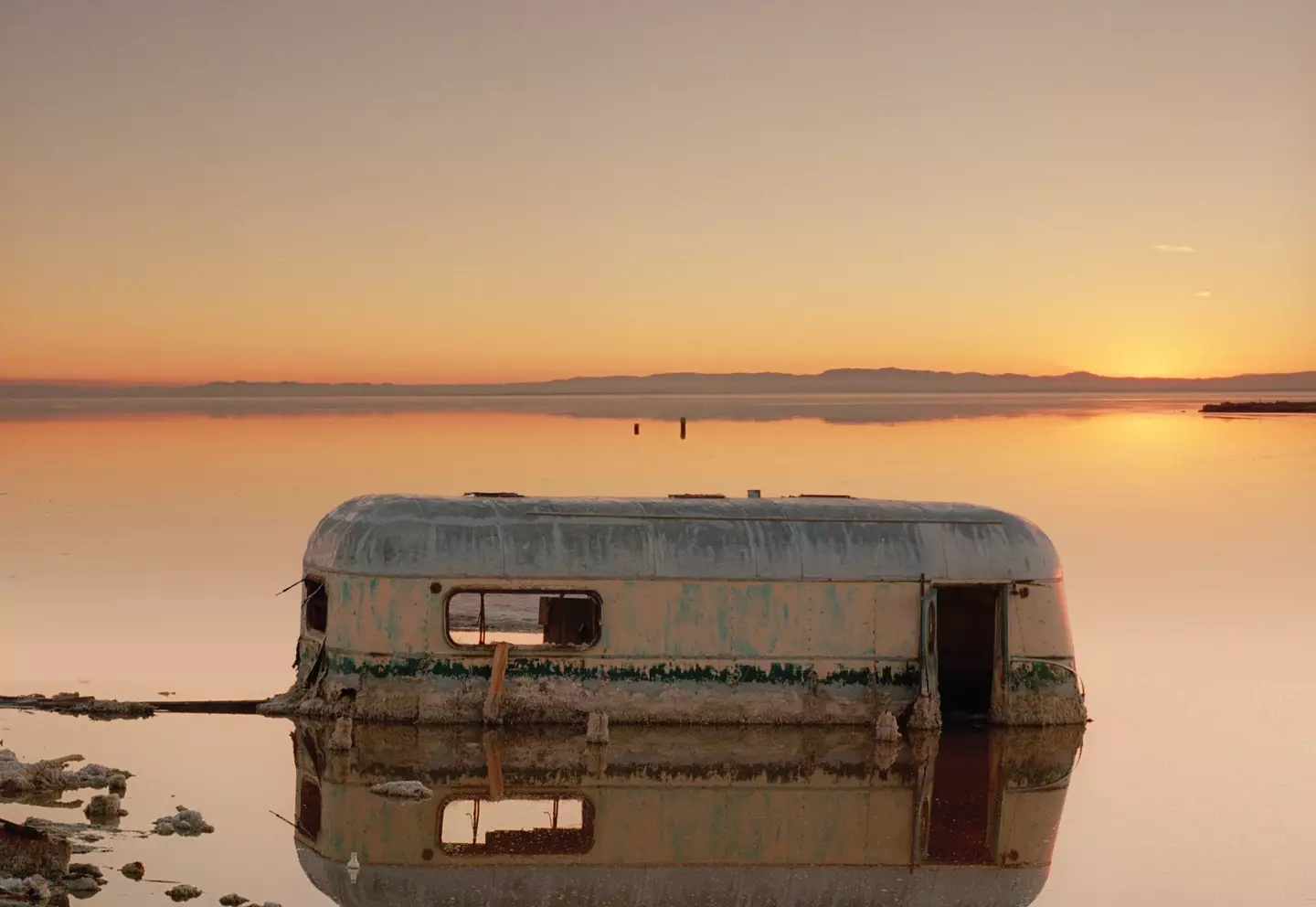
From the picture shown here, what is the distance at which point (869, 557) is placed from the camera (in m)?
21.2

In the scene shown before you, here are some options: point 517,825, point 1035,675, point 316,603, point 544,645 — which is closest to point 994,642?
point 1035,675

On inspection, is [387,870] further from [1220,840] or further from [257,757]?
[1220,840]

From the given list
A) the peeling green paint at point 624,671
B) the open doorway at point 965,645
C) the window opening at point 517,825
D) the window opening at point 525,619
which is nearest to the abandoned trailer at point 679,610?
the peeling green paint at point 624,671

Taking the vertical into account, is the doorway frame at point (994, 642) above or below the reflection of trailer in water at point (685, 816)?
above

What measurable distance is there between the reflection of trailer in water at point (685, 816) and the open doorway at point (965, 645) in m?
1.20

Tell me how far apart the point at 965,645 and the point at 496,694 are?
6.57m

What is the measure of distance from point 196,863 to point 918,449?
70547mm

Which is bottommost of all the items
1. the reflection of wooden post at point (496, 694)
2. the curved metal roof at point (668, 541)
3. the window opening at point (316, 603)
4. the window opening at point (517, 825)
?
the window opening at point (517, 825)

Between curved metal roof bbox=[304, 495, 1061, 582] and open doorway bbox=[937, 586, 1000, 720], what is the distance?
1291 millimetres

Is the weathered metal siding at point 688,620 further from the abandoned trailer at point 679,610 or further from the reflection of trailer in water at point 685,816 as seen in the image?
the reflection of trailer in water at point 685,816

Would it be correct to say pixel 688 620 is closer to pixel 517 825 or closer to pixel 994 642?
pixel 994 642

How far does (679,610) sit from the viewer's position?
20938 millimetres

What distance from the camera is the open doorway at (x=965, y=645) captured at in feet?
74.2

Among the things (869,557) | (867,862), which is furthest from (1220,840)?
(869,557)
